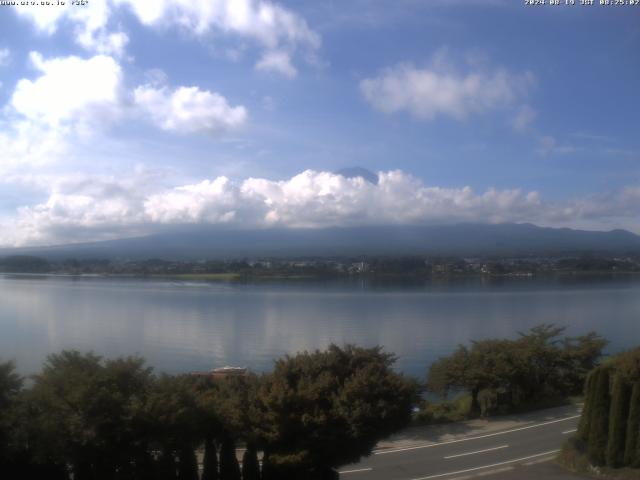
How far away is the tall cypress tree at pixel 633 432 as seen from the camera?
726 cm

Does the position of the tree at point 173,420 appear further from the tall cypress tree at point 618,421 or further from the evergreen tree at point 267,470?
the tall cypress tree at point 618,421

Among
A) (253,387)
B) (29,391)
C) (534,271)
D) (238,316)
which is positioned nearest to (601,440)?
(253,387)

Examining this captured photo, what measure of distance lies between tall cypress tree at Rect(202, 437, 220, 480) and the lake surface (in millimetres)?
12537

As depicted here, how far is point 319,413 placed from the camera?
6.60 metres

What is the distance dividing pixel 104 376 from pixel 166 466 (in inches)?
42.8

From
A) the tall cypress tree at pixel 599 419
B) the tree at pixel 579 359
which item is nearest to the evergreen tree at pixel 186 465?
the tall cypress tree at pixel 599 419

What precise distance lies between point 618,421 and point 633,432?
191 millimetres

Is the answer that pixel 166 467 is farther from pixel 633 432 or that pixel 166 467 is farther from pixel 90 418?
pixel 633 432

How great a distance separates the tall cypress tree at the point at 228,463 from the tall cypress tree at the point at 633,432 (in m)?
4.44

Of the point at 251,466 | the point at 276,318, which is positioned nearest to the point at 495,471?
the point at 251,466

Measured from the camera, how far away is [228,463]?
6.61 m

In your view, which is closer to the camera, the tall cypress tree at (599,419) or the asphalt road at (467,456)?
the tall cypress tree at (599,419)

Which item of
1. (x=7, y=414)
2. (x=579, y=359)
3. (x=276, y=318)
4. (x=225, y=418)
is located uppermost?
(x=7, y=414)

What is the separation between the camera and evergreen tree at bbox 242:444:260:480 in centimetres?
666
